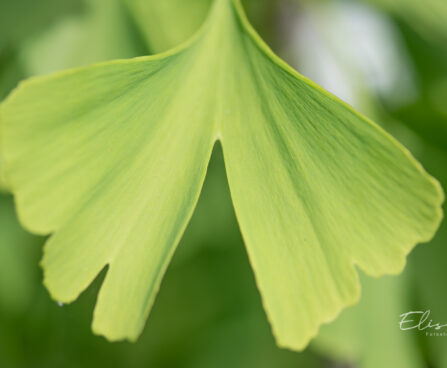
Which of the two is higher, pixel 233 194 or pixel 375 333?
pixel 233 194

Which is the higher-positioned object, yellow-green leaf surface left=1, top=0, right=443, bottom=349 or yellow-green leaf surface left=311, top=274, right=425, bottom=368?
yellow-green leaf surface left=1, top=0, right=443, bottom=349

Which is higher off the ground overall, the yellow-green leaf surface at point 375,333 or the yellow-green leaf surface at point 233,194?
the yellow-green leaf surface at point 233,194

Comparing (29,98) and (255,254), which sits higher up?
(29,98)

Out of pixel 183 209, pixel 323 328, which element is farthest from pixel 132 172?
pixel 323 328

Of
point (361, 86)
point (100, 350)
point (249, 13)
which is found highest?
point (249, 13)

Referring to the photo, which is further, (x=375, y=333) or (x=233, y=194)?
(x=375, y=333)

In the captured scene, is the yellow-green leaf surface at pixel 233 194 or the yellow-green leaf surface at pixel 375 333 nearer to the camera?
the yellow-green leaf surface at pixel 233 194

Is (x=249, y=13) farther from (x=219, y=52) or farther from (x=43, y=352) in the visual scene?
(x=43, y=352)

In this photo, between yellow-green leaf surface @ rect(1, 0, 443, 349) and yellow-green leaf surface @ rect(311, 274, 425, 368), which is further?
yellow-green leaf surface @ rect(311, 274, 425, 368)
